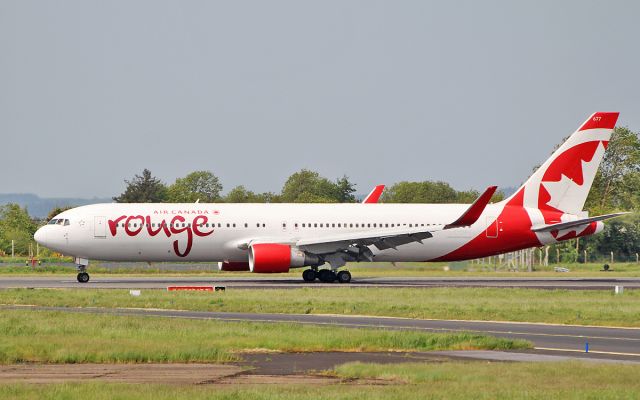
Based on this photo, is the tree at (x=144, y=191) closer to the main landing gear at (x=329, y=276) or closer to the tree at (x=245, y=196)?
the tree at (x=245, y=196)

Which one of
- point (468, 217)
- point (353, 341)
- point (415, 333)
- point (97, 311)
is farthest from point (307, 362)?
point (468, 217)

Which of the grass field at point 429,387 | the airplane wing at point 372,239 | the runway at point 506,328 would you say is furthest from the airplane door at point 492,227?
the grass field at point 429,387

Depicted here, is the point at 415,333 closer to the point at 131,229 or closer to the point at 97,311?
the point at 97,311

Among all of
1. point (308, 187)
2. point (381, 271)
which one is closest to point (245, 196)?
point (308, 187)

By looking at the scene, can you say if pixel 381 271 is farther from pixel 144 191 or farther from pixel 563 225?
pixel 144 191

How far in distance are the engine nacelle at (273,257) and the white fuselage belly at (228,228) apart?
196cm

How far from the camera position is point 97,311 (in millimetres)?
36062

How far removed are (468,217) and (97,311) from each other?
22.2m

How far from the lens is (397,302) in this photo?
40.2 meters

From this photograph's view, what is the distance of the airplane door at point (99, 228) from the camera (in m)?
54.4

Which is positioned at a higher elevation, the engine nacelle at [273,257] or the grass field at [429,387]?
the engine nacelle at [273,257]

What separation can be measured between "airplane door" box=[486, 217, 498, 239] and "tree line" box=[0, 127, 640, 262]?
3090 cm

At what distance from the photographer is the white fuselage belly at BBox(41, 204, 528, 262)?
54562 millimetres

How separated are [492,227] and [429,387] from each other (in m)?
40.2
